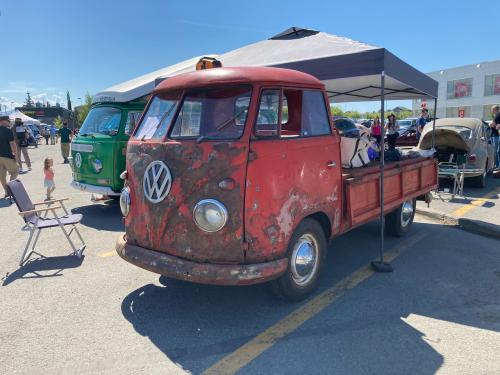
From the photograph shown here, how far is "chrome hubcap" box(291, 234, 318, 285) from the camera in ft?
12.0

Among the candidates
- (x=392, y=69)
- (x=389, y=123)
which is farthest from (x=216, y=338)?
(x=389, y=123)

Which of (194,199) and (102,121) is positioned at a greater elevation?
(102,121)

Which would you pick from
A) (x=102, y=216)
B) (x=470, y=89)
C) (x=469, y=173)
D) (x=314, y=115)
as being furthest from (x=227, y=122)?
(x=470, y=89)

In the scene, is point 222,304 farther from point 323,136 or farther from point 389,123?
point 389,123

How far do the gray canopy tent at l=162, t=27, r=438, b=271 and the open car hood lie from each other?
1.71 meters

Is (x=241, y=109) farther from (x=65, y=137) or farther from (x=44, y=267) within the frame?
(x=65, y=137)

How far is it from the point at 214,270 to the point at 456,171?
7557 millimetres

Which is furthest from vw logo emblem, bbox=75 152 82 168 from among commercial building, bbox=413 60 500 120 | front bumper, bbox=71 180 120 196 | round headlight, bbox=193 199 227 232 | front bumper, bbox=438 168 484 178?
commercial building, bbox=413 60 500 120

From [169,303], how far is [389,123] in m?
10.4

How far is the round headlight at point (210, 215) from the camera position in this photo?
10.4 feet

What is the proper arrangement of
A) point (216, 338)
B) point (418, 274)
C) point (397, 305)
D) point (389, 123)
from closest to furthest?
point (216, 338) → point (397, 305) → point (418, 274) → point (389, 123)

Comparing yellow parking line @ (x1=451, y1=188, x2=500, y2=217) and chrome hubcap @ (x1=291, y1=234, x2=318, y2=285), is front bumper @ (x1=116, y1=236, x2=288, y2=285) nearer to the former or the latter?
chrome hubcap @ (x1=291, y1=234, x2=318, y2=285)

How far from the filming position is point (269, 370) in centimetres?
280

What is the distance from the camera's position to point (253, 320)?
3.50m
